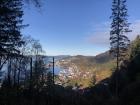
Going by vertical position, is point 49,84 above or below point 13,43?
below

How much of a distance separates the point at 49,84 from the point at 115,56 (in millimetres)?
18559

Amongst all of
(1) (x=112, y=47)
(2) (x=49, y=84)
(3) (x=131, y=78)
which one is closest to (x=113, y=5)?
(1) (x=112, y=47)

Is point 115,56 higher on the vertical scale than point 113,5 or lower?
lower

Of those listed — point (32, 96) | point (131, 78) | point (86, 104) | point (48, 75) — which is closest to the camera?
point (32, 96)

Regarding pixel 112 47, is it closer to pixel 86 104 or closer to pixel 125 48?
pixel 125 48

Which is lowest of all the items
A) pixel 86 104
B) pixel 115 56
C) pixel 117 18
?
pixel 86 104

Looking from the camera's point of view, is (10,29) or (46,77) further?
(46,77)

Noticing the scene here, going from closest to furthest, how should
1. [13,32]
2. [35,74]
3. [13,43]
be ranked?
[13,32], [13,43], [35,74]

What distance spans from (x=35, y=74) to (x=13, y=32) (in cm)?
2454

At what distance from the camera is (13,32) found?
40.7 m

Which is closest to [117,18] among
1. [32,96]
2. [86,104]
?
[86,104]

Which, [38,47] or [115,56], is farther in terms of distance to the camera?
[38,47]

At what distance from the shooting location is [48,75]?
227ft

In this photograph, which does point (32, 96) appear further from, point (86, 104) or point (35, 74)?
point (35, 74)
